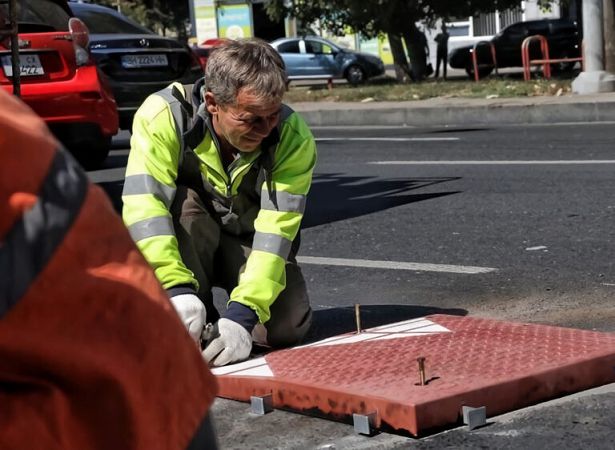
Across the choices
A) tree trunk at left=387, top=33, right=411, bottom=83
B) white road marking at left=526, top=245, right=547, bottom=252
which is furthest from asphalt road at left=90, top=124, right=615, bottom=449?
tree trunk at left=387, top=33, right=411, bottom=83

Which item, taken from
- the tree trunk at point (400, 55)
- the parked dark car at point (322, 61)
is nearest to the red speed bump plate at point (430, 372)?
the tree trunk at point (400, 55)

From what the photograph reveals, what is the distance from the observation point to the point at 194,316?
3.91m

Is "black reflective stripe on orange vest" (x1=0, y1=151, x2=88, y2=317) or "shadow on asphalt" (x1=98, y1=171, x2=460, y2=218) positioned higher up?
"black reflective stripe on orange vest" (x1=0, y1=151, x2=88, y2=317)

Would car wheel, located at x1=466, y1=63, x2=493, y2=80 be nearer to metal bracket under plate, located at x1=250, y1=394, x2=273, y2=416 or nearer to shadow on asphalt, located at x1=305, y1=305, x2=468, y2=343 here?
shadow on asphalt, located at x1=305, y1=305, x2=468, y2=343

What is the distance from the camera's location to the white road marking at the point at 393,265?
19.5ft

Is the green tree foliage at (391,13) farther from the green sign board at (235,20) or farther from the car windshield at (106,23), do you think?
the car windshield at (106,23)

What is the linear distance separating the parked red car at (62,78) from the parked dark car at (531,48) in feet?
71.8

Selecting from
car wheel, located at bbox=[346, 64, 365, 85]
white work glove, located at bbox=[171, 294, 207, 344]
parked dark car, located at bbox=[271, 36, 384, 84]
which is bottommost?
car wheel, located at bbox=[346, 64, 365, 85]

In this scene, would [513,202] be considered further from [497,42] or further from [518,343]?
[497,42]

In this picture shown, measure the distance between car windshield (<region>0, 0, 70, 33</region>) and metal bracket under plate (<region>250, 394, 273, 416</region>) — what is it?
18.5ft

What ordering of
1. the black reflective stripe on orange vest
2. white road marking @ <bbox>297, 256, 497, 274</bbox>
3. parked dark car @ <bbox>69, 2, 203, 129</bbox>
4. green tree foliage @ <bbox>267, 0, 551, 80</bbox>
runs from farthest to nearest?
green tree foliage @ <bbox>267, 0, 551, 80</bbox> → parked dark car @ <bbox>69, 2, 203, 129</bbox> → white road marking @ <bbox>297, 256, 497, 274</bbox> → the black reflective stripe on orange vest

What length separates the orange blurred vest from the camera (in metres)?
1.00

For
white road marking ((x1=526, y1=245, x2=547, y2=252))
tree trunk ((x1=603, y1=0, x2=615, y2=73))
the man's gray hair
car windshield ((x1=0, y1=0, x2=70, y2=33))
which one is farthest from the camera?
tree trunk ((x1=603, y1=0, x2=615, y2=73))

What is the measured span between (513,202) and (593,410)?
4.43 m
